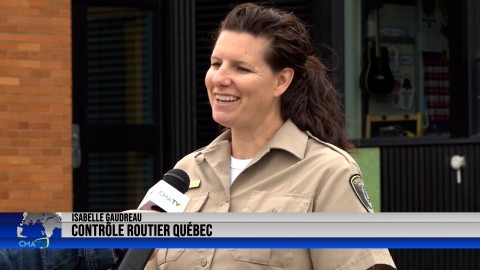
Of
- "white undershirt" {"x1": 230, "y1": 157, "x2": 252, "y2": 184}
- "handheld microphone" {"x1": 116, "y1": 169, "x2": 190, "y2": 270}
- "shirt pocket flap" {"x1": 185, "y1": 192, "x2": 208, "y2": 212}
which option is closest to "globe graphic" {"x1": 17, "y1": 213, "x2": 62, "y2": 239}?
"handheld microphone" {"x1": 116, "y1": 169, "x2": 190, "y2": 270}

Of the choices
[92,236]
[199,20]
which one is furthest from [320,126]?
[199,20]

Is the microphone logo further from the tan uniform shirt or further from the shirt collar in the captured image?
the shirt collar

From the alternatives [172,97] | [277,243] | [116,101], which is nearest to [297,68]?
[277,243]

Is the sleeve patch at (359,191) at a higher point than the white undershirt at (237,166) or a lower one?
lower

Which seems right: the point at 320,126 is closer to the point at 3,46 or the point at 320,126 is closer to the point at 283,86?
the point at 283,86

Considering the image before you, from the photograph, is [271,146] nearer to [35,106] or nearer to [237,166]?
[237,166]

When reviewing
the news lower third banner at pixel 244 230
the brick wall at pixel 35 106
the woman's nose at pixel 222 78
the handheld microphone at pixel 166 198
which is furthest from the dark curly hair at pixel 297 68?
the brick wall at pixel 35 106

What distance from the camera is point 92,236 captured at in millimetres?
2754

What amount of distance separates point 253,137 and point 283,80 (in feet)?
0.60

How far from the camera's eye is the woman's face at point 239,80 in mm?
3393

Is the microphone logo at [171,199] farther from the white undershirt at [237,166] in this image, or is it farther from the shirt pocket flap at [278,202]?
Answer: the white undershirt at [237,166]

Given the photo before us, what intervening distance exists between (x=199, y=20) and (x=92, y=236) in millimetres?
6778

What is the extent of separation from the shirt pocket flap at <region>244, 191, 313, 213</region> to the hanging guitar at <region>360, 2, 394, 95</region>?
234 inches

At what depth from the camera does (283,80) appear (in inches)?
139
